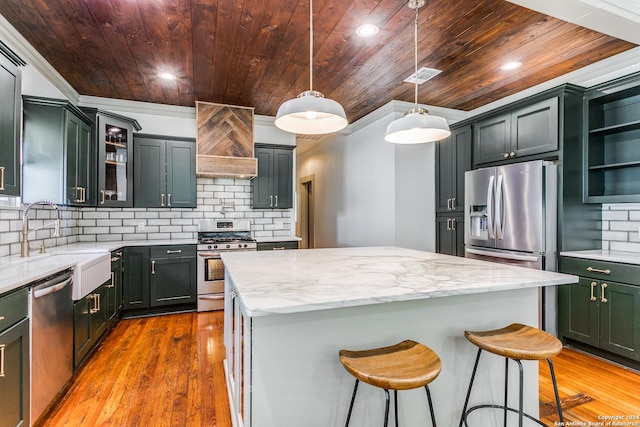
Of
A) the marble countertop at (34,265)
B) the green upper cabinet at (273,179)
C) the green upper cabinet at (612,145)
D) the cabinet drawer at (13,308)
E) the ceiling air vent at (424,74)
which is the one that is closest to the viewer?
the cabinet drawer at (13,308)

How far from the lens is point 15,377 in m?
1.61

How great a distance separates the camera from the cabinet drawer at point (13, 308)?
1512 mm

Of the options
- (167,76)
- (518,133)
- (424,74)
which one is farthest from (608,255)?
(167,76)

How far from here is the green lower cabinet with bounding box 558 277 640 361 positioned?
8.24ft

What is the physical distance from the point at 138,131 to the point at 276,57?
2.29 metres

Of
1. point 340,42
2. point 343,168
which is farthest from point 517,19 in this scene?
point 343,168

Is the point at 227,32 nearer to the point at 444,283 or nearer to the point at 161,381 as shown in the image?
the point at 444,283

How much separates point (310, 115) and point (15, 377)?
6.66 ft

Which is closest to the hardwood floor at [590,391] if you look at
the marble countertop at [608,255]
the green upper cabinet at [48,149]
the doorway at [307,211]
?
the marble countertop at [608,255]

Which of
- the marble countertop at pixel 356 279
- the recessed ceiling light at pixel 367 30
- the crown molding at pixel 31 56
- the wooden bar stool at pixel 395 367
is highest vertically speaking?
the recessed ceiling light at pixel 367 30

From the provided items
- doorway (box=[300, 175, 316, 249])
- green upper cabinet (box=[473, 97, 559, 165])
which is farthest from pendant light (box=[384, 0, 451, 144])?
doorway (box=[300, 175, 316, 249])

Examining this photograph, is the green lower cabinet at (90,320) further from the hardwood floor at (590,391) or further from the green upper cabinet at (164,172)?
the hardwood floor at (590,391)

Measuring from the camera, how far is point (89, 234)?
13.4 feet

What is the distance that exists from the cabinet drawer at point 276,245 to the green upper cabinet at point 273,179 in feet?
2.02
